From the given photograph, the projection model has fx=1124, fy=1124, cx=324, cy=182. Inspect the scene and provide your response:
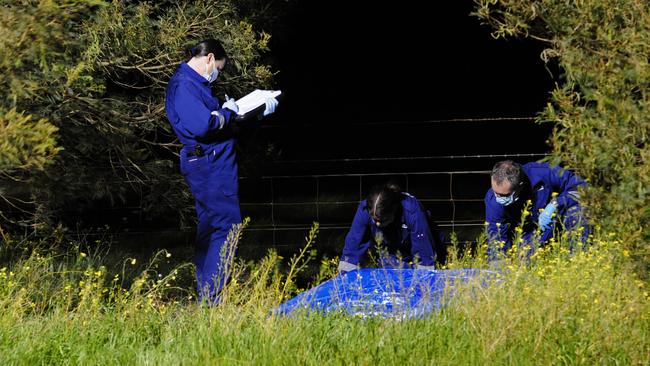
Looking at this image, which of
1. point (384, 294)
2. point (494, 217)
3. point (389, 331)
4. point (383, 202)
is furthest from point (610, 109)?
point (494, 217)

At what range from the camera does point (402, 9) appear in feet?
50.3

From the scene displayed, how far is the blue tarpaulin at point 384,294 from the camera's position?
17.6 ft

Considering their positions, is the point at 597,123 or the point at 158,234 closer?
the point at 597,123

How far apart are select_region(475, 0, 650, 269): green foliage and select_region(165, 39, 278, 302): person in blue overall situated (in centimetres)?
265

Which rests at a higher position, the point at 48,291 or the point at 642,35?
the point at 642,35

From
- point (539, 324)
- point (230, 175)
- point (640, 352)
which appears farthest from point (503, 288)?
point (230, 175)

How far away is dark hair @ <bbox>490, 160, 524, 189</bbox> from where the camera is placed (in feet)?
23.3

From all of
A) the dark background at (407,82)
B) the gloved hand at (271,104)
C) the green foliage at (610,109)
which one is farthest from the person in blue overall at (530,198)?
the dark background at (407,82)

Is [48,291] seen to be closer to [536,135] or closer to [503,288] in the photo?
[503,288]

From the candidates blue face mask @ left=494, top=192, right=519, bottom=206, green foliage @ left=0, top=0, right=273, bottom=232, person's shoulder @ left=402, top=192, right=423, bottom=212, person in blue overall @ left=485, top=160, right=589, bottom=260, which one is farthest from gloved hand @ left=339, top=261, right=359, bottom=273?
green foliage @ left=0, top=0, right=273, bottom=232

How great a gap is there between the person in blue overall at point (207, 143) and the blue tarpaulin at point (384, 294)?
0.91 m

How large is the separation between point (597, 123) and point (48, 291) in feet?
11.2

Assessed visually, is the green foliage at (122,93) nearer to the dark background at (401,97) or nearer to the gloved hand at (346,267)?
the gloved hand at (346,267)

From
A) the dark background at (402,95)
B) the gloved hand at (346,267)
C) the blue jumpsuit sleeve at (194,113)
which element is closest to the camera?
the blue jumpsuit sleeve at (194,113)
